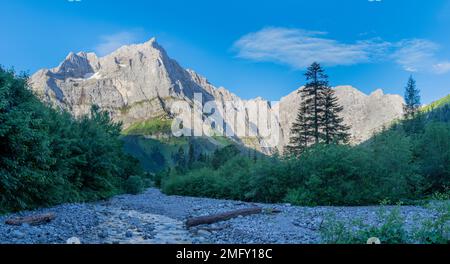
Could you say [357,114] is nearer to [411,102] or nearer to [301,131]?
[301,131]

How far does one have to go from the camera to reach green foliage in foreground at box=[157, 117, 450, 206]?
1983 cm

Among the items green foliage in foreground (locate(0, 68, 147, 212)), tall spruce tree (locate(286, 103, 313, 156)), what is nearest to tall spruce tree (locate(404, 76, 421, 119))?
tall spruce tree (locate(286, 103, 313, 156))

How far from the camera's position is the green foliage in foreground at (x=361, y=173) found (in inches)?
781

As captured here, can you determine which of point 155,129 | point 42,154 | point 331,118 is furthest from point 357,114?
point 155,129

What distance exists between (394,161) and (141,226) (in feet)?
47.2

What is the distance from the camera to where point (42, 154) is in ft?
47.7

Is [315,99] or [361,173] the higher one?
[315,99]

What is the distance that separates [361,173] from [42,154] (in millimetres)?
16000

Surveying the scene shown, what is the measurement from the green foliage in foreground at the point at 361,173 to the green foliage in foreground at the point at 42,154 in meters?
11.1

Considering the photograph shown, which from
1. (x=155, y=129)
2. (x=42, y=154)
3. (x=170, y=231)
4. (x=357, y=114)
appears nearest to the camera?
(x=170, y=231)

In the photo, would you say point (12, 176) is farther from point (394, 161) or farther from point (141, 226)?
point (394, 161)

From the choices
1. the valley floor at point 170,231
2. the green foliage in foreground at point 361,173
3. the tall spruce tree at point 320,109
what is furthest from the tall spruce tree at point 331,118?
the valley floor at point 170,231

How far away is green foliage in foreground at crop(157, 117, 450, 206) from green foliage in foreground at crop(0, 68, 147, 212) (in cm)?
1114
